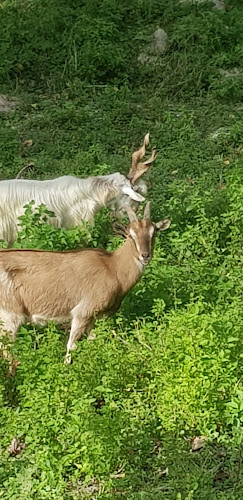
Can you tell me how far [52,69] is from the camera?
13.0 m

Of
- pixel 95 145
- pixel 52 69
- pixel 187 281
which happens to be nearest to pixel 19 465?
pixel 187 281

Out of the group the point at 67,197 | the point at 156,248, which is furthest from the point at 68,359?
the point at 67,197

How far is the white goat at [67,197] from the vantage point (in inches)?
327

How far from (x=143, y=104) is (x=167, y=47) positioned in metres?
1.59

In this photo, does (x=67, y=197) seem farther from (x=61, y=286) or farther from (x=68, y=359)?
(x=68, y=359)

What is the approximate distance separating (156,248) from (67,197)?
1.11 metres

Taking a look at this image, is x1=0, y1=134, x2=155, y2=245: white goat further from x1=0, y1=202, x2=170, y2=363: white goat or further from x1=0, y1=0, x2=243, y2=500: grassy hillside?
x1=0, y1=202, x2=170, y2=363: white goat

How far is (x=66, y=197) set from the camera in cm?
848

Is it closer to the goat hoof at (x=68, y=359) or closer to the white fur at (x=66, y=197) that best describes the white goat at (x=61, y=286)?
the goat hoof at (x=68, y=359)

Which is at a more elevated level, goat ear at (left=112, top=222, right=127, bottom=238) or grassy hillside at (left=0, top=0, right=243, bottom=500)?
→ goat ear at (left=112, top=222, right=127, bottom=238)

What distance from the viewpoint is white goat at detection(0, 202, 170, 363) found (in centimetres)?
657

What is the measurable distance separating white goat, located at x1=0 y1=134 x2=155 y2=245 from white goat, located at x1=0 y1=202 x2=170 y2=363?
150 centimetres

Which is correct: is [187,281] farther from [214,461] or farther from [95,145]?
[95,145]

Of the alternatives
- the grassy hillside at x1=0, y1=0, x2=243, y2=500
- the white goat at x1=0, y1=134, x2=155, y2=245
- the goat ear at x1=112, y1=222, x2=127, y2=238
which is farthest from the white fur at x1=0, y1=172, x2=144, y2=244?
the goat ear at x1=112, y1=222, x2=127, y2=238
